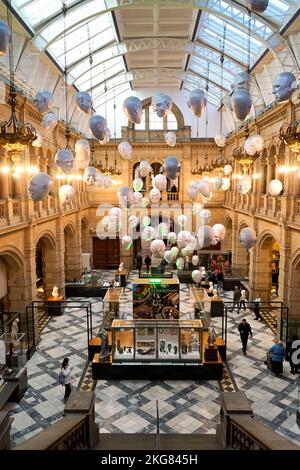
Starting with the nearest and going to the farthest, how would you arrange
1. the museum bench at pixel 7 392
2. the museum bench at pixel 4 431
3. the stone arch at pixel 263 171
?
the museum bench at pixel 4 431, the museum bench at pixel 7 392, the stone arch at pixel 263 171

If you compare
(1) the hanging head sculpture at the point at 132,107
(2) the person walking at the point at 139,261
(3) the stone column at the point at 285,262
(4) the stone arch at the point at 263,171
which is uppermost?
(1) the hanging head sculpture at the point at 132,107

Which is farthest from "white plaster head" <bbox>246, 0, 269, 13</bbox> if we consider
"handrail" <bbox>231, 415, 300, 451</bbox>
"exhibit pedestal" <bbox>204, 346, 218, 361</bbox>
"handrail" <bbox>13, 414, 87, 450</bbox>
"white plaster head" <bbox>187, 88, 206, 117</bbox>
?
"exhibit pedestal" <bbox>204, 346, 218, 361</bbox>

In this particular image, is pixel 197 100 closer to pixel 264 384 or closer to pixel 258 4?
pixel 258 4

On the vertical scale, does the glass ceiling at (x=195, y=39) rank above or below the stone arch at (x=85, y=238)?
above

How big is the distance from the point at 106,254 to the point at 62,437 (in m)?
23.4

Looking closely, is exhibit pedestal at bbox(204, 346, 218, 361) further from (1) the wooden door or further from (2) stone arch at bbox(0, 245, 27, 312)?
(1) the wooden door

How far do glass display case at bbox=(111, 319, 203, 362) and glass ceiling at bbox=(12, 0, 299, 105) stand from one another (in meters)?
8.63

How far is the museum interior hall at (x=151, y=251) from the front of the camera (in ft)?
26.9

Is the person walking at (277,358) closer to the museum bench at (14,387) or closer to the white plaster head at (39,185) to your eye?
the museum bench at (14,387)

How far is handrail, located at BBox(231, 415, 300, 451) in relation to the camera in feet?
16.2

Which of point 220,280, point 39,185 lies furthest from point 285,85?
point 220,280

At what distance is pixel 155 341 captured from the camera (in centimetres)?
1185

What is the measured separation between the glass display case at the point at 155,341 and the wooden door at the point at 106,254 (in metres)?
16.7

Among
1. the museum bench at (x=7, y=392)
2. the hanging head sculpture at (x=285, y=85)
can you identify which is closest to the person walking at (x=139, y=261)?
the museum bench at (x=7, y=392)
